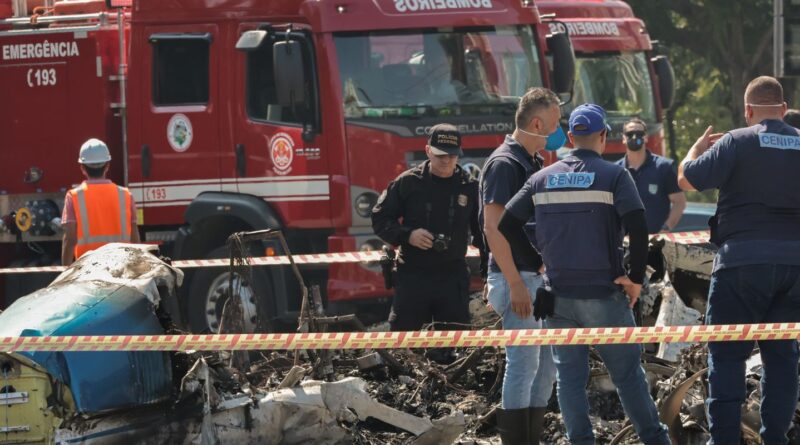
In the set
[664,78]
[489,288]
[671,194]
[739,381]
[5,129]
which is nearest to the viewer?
[739,381]

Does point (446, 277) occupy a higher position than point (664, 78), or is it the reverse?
point (664, 78)

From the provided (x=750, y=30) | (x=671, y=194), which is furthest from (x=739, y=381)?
(x=750, y=30)

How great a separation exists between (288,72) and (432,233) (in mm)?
2706

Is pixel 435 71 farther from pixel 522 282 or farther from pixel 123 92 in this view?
pixel 522 282

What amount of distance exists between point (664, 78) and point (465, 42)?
4319 mm

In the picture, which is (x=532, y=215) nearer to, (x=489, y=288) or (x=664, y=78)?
(x=489, y=288)

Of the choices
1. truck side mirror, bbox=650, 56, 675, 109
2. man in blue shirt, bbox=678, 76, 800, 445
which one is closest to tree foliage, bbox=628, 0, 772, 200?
truck side mirror, bbox=650, 56, 675, 109

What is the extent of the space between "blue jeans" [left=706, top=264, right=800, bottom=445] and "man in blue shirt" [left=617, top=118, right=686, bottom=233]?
14.0 ft

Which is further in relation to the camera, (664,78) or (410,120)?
(664,78)

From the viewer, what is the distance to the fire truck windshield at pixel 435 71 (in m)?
11.5

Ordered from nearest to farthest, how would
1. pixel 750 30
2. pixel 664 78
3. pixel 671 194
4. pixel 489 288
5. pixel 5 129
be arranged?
1. pixel 489 288
2. pixel 671 194
3. pixel 5 129
4. pixel 664 78
5. pixel 750 30

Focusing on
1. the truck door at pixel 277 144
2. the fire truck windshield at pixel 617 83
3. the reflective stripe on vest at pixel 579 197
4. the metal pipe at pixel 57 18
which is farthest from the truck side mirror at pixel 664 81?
the reflective stripe on vest at pixel 579 197

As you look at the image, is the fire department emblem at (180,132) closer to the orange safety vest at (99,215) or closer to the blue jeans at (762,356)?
the orange safety vest at (99,215)

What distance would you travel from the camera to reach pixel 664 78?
15453 millimetres
